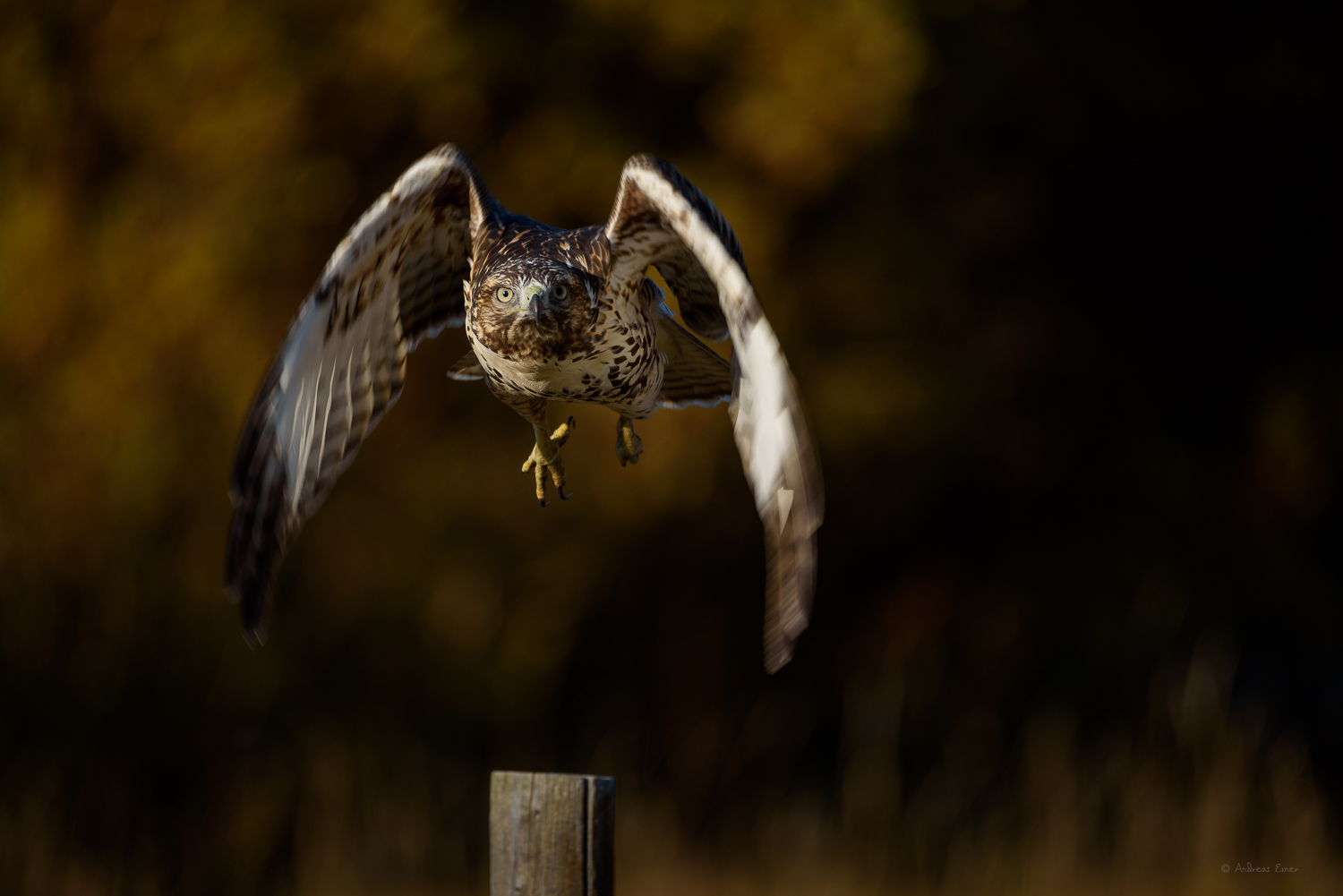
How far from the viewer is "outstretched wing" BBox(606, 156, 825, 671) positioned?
1487 millimetres

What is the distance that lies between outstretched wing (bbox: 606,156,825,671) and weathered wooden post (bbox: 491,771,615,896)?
2.01ft

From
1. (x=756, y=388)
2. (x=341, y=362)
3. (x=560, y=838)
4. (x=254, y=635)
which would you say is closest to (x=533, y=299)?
(x=756, y=388)

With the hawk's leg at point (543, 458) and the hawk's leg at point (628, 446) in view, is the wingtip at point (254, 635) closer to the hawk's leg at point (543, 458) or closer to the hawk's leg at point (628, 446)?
the hawk's leg at point (543, 458)

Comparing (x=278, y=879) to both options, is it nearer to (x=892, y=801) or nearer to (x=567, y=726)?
(x=567, y=726)

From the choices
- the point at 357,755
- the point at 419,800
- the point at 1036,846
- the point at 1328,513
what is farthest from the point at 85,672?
the point at 1328,513

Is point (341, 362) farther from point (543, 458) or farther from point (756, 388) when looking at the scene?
point (756, 388)

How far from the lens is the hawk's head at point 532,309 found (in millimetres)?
1751

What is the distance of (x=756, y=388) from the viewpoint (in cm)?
166

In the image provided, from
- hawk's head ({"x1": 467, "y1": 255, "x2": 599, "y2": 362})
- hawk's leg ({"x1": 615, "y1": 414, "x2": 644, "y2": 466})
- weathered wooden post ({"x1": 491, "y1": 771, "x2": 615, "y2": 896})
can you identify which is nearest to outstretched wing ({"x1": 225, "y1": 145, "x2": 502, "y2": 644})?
hawk's head ({"x1": 467, "y1": 255, "x2": 599, "y2": 362})

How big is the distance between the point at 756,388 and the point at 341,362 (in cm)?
93

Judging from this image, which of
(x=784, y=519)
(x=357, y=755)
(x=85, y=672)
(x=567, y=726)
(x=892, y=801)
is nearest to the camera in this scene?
(x=784, y=519)

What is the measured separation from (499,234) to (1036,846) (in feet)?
17.0

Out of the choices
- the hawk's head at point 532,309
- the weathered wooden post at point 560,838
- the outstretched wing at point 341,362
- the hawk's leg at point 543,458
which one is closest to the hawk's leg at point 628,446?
the hawk's leg at point 543,458

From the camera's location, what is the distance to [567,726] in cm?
718
